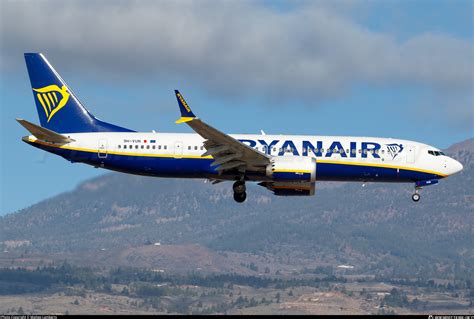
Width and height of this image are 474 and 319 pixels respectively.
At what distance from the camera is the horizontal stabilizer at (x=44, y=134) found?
83.7m

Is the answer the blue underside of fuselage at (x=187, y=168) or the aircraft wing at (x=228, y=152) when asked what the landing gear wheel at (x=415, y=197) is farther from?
the aircraft wing at (x=228, y=152)

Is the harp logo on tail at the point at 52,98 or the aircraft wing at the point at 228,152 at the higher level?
the harp logo on tail at the point at 52,98

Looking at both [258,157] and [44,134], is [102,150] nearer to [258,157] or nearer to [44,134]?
[44,134]

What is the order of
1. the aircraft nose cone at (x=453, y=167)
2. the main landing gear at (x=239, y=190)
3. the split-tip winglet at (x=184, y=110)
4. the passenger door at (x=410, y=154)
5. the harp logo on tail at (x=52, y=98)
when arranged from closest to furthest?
the split-tip winglet at (x=184, y=110) → the main landing gear at (x=239, y=190) → the passenger door at (x=410, y=154) → the aircraft nose cone at (x=453, y=167) → the harp logo on tail at (x=52, y=98)

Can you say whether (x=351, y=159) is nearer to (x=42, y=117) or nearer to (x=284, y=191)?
(x=284, y=191)

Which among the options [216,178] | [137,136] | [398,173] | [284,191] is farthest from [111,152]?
[398,173]

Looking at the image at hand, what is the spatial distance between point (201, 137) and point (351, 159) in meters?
12.6

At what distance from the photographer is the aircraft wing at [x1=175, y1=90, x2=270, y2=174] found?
79875 mm

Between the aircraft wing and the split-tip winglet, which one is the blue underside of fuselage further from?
the split-tip winglet

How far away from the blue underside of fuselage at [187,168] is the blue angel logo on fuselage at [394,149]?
1.37 m

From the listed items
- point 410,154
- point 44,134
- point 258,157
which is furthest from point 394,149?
point 44,134

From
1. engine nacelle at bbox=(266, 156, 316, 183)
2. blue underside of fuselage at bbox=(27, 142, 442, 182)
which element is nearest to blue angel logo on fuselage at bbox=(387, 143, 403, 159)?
blue underside of fuselage at bbox=(27, 142, 442, 182)

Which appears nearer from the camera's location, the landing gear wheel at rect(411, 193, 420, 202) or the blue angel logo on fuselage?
the landing gear wheel at rect(411, 193, 420, 202)

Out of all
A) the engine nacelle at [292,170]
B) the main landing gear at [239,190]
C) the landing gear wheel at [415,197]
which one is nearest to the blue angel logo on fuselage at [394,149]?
the landing gear wheel at [415,197]
